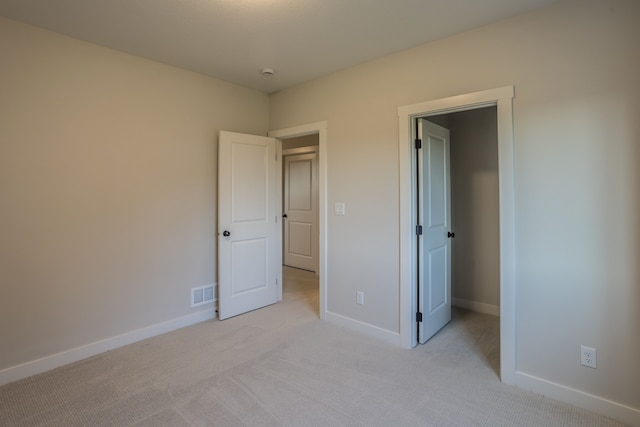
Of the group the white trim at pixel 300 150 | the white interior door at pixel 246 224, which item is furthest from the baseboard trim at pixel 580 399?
the white trim at pixel 300 150

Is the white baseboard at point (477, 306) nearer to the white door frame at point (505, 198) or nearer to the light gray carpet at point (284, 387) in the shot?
the light gray carpet at point (284, 387)

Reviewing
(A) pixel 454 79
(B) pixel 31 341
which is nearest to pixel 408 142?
(A) pixel 454 79

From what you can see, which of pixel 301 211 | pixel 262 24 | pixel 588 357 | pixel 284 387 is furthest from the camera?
pixel 301 211

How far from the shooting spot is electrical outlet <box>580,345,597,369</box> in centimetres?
199

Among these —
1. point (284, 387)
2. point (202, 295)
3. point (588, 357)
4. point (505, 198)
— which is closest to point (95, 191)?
point (202, 295)

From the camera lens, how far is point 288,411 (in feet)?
6.52

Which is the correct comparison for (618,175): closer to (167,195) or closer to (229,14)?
(229,14)

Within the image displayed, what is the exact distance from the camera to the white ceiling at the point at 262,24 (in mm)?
2131

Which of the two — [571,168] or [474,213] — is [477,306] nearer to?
[474,213]

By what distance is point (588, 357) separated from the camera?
2010 millimetres

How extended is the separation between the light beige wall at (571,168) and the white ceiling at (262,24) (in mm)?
243

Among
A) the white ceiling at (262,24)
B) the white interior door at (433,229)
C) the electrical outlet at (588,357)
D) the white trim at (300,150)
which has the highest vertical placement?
the white ceiling at (262,24)

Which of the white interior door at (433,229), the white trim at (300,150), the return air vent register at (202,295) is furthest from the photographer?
the white trim at (300,150)

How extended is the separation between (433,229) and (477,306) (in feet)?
4.44
